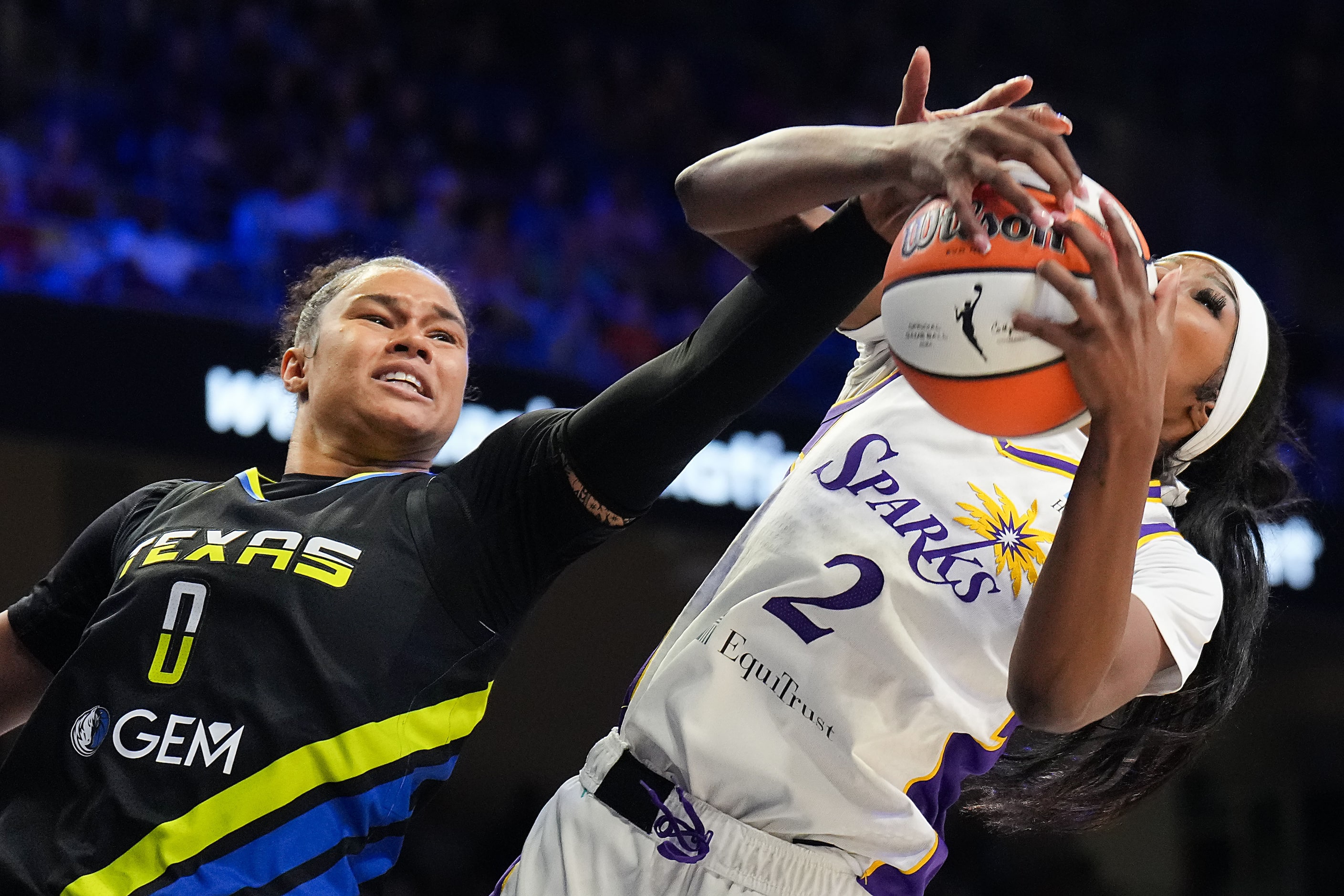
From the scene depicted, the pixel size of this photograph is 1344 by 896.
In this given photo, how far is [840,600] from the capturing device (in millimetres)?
1982

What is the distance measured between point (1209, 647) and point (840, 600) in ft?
2.34

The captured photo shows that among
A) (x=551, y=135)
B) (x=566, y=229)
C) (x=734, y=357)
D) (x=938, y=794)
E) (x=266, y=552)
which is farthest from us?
(x=551, y=135)

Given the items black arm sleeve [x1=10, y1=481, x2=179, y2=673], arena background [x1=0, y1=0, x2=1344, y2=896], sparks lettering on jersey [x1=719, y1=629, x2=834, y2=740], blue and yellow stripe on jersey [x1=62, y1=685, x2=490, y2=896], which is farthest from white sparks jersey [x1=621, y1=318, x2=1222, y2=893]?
arena background [x1=0, y1=0, x2=1344, y2=896]

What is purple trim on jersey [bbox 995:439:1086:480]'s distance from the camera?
6.95ft

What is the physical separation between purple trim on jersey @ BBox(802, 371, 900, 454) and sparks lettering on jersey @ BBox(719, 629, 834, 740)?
0.39m

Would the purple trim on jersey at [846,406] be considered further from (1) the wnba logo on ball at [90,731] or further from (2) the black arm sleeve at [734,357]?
(1) the wnba logo on ball at [90,731]

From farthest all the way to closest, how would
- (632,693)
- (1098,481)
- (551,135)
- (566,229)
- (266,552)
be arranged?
(551,135) → (566,229) → (632,693) → (266,552) → (1098,481)

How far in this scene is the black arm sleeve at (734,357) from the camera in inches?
66.7

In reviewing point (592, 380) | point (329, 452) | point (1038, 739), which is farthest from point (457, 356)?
point (592, 380)

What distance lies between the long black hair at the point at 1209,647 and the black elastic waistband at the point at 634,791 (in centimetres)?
73

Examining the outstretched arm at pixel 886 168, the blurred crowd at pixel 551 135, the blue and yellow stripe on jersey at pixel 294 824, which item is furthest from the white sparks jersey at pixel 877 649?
the blurred crowd at pixel 551 135

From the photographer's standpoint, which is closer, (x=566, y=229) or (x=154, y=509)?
(x=154, y=509)

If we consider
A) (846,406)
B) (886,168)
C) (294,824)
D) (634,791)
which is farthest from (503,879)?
(886,168)

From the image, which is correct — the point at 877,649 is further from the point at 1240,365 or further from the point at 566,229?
the point at 566,229
